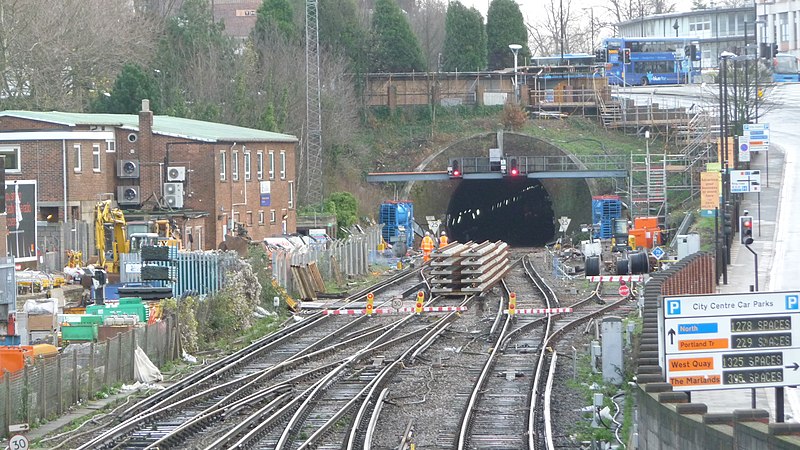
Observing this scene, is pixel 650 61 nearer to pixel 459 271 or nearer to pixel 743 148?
pixel 743 148

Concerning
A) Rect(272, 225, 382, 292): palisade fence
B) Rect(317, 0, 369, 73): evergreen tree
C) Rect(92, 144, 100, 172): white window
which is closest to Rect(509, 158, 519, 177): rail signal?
Rect(272, 225, 382, 292): palisade fence

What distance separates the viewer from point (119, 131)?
4734 cm

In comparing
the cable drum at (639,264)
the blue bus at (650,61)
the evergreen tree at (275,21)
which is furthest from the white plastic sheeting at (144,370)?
the blue bus at (650,61)

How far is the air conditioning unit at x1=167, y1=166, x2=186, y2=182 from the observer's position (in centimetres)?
4684

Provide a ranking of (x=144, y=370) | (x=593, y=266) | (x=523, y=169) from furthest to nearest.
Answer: (x=523, y=169), (x=593, y=266), (x=144, y=370)

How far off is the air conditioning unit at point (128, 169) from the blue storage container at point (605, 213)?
24.1m

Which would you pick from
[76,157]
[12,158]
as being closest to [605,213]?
[76,157]

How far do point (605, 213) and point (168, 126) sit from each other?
2292 centimetres

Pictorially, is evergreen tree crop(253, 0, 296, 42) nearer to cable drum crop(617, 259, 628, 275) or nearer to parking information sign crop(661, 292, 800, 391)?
cable drum crop(617, 259, 628, 275)

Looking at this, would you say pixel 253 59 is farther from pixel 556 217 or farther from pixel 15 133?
pixel 15 133

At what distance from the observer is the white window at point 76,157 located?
146 feet

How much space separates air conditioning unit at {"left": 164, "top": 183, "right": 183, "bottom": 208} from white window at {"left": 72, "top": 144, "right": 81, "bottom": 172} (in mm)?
3365

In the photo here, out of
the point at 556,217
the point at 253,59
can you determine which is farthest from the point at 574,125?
the point at 253,59

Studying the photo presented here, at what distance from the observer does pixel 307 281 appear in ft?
136
